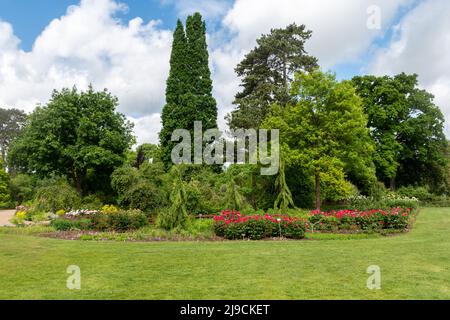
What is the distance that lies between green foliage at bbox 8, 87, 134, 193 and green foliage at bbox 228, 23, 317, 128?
998 cm

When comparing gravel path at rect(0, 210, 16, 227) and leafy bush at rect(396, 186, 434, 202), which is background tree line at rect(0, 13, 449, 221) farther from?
gravel path at rect(0, 210, 16, 227)

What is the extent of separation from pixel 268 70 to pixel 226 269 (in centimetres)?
2562

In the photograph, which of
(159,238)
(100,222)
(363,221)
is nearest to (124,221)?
(100,222)

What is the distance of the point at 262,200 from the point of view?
20844 millimetres

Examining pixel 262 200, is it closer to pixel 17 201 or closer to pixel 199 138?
pixel 199 138

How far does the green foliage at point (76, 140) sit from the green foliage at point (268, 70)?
9.98 metres

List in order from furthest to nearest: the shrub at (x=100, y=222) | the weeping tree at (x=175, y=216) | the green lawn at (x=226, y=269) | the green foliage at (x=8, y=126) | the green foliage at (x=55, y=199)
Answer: the green foliage at (x=8, y=126)
the green foliage at (x=55, y=199)
the shrub at (x=100, y=222)
the weeping tree at (x=175, y=216)
the green lawn at (x=226, y=269)

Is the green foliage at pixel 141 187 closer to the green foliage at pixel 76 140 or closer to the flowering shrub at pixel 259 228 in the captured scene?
the green foliage at pixel 76 140

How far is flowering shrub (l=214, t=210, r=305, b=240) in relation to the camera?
38.4 ft

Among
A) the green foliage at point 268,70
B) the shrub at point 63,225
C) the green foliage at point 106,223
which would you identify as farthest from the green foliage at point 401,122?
the shrub at point 63,225

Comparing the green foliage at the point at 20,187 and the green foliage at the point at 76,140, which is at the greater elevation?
the green foliage at the point at 76,140

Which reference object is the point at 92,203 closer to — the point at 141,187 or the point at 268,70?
the point at 141,187

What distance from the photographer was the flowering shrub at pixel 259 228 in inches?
461
